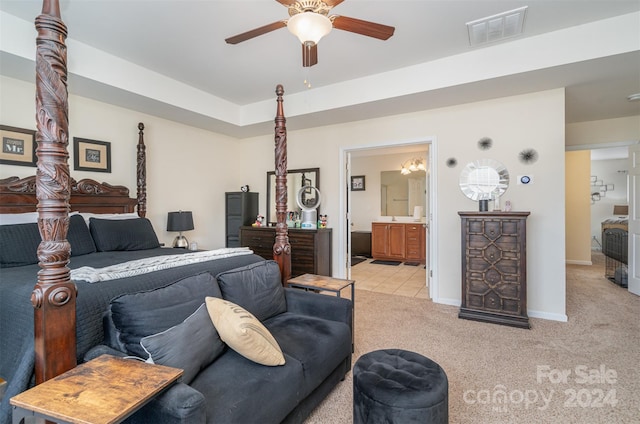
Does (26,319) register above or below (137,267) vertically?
below

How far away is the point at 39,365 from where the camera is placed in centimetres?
126

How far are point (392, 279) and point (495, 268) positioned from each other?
6.91ft

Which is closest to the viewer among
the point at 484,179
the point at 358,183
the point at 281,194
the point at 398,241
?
the point at 281,194

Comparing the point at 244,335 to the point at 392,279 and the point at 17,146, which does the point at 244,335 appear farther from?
the point at 392,279

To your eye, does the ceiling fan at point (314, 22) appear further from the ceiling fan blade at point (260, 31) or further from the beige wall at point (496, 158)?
the beige wall at point (496, 158)

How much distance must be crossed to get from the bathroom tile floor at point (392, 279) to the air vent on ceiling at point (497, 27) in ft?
10.3

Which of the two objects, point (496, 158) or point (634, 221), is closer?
point (496, 158)

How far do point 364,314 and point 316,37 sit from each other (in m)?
2.83

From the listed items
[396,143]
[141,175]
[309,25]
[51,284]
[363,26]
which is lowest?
[51,284]

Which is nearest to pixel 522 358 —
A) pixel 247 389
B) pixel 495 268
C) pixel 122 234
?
pixel 495 268

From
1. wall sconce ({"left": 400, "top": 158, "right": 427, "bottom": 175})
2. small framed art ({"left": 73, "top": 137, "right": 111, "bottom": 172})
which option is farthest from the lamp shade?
wall sconce ({"left": 400, "top": 158, "right": 427, "bottom": 175})

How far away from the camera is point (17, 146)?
313 cm

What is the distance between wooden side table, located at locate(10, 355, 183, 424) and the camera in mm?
923

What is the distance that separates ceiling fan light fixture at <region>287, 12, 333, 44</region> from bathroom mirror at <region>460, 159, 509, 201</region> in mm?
2742
